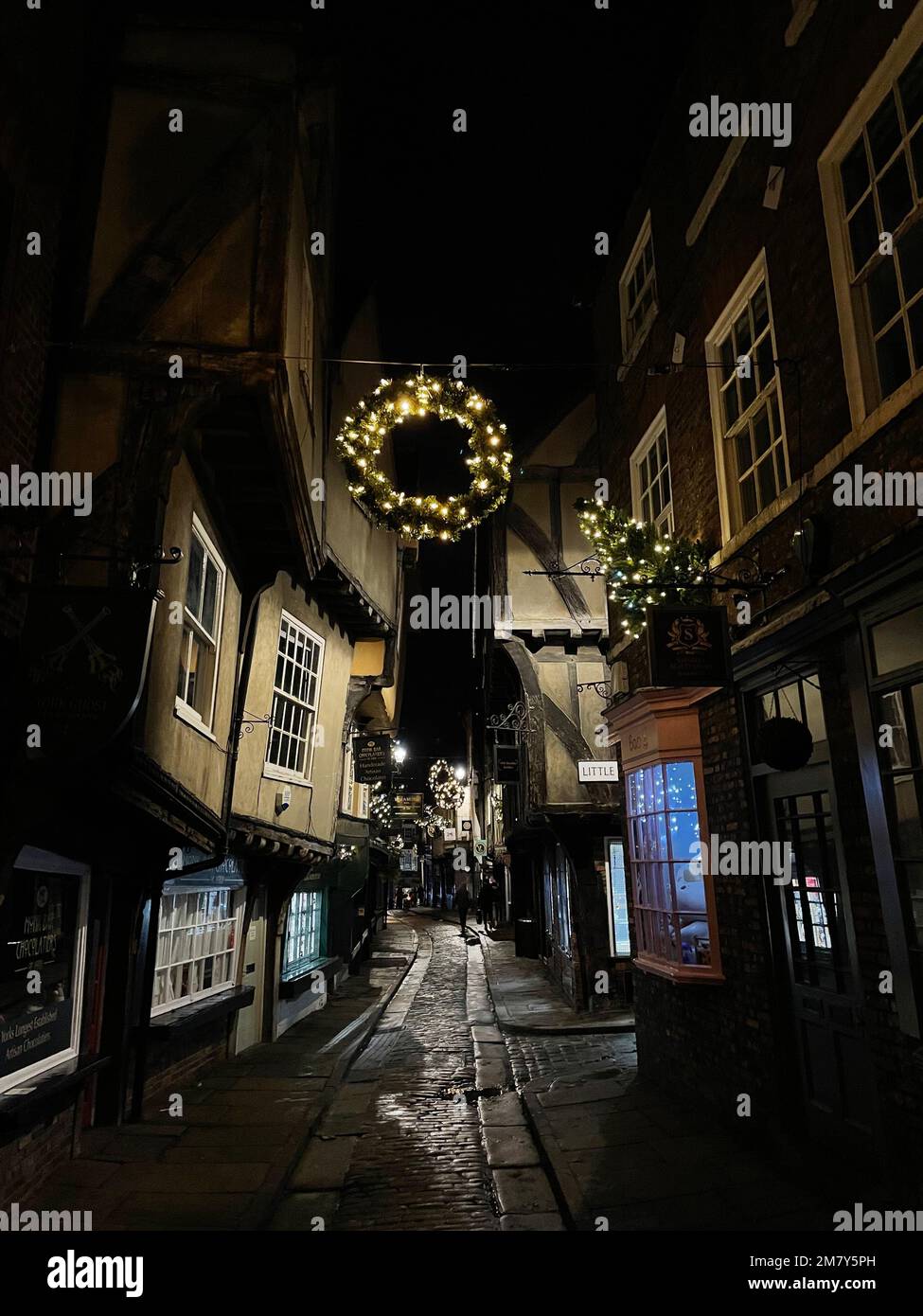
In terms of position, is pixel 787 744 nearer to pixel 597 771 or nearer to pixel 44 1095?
pixel 44 1095

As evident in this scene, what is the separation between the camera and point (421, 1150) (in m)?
6.95

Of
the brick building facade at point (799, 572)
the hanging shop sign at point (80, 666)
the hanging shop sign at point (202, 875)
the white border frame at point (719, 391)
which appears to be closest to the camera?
the hanging shop sign at point (80, 666)

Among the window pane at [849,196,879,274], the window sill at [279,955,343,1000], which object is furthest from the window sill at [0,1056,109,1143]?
the window pane at [849,196,879,274]

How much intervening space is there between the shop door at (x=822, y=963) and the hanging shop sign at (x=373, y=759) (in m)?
11.1

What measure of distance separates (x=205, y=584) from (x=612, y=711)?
5267mm

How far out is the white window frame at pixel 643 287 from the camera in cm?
952

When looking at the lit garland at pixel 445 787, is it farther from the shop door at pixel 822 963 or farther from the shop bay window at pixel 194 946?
the shop door at pixel 822 963

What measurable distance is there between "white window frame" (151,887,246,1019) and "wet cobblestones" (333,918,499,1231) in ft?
8.43

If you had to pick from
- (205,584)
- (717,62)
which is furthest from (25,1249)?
(717,62)

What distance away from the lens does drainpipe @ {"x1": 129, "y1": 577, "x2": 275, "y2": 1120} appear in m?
7.37

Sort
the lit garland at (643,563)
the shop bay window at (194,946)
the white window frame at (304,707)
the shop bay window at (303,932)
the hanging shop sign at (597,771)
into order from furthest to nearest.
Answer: the shop bay window at (303,932), the hanging shop sign at (597,771), the white window frame at (304,707), the shop bay window at (194,946), the lit garland at (643,563)

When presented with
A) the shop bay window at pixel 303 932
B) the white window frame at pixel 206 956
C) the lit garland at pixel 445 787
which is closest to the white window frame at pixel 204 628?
the white window frame at pixel 206 956

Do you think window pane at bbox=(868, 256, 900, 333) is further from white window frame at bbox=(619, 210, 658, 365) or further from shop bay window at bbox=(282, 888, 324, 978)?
shop bay window at bbox=(282, 888, 324, 978)

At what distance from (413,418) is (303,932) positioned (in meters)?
11.3
